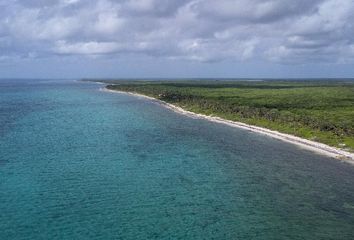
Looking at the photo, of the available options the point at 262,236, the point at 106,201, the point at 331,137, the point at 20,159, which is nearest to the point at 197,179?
the point at 106,201

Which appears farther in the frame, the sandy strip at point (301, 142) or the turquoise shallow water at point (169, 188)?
the sandy strip at point (301, 142)

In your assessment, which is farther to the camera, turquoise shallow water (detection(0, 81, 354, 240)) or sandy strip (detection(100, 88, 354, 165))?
sandy strip (detection(100, 88, 354, 165))

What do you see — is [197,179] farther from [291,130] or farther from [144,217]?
[291,130]

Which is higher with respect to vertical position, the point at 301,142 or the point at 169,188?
the point at 169,188

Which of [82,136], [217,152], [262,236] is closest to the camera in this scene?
[262,236]

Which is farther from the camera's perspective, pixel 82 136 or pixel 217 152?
pixel 82 136

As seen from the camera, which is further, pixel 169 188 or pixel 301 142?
pixel 301 142

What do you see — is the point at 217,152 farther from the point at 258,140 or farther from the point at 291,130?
the point at 291,130

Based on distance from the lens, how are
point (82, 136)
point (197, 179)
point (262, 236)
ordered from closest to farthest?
point (262, 236) < point (197, 179) < point (82, 136)
